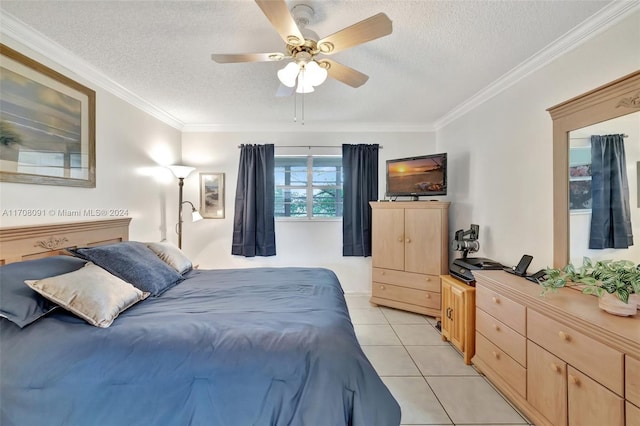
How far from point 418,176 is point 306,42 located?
2427 millimetres

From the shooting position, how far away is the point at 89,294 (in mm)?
1464

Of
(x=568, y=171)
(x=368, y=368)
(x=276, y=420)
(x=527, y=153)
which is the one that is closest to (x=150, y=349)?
(x=276, y=420)

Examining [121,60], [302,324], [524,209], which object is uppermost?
[121,60]

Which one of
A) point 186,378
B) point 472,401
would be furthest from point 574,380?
point 186,378

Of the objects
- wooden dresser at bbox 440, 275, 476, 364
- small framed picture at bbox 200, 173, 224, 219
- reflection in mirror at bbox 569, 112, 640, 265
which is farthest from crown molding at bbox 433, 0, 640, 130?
small framed picture at bbox 200, 173, 224, 219

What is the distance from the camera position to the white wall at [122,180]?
6.27ft

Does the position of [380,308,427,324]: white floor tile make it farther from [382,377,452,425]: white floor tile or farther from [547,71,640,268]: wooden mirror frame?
[547,71,640,268]: wooden mirror frame

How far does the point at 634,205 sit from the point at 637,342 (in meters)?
0.84

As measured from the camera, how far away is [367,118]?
12.2ft

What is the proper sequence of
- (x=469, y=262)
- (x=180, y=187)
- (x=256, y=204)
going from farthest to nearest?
(x=256, y=204), (x=180, y=187), (x=469, y=262)

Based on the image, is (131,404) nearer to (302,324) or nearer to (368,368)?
(302,324)

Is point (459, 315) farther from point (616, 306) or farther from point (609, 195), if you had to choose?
point (609, 195)

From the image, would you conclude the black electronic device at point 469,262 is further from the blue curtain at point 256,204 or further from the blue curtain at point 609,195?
the blue curtain at point 256,204

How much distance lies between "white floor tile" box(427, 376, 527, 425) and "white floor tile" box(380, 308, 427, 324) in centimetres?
107
